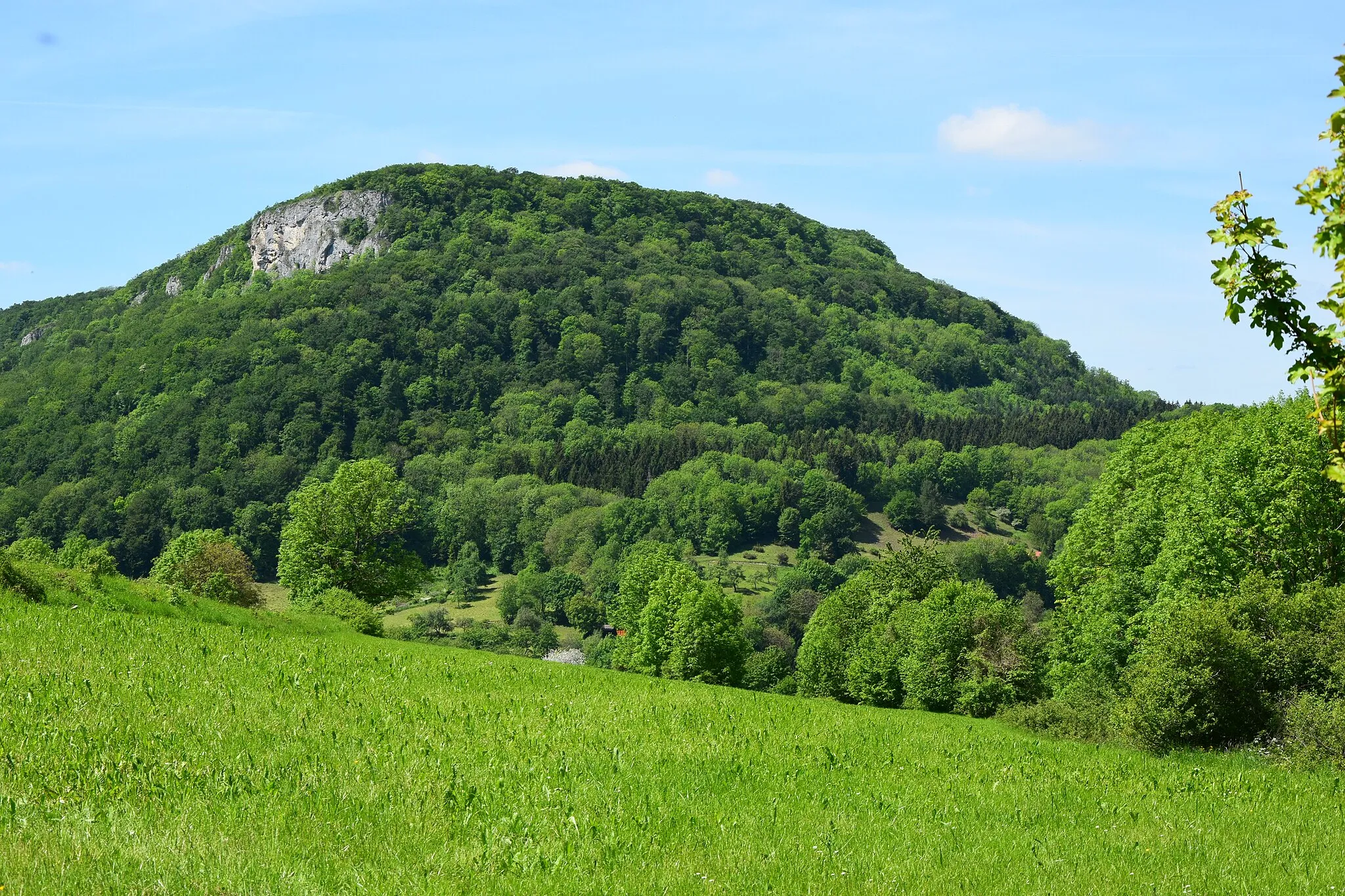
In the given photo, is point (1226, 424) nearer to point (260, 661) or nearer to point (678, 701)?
point (678, 701)

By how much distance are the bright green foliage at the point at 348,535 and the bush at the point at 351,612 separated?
1292 cm

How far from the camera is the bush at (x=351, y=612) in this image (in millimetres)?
43344

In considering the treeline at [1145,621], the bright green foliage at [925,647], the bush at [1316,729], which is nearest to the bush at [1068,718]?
the treeline at [1145,621]

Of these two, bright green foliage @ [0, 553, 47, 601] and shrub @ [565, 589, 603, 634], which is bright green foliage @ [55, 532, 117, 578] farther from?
shrub @ [565, 589, 603, 634]

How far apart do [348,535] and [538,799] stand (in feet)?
171

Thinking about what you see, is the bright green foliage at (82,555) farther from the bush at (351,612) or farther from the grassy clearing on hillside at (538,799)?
the grassy clearing on hillside at (538,799)

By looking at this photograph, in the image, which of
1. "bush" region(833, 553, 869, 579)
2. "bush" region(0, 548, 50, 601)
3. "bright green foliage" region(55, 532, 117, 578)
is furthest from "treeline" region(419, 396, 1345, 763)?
"bush" region(833, 553, 869, 579)

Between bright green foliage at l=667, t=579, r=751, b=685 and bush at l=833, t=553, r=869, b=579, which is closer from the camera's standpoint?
bright green foliage at l=667, t=579, r=751, b=685

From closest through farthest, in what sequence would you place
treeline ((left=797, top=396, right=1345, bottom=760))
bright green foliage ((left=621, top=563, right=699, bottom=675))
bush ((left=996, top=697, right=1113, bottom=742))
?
treeline ((left=797, top=396, right=1345, bottom=760)) → bush ((left=996, top=697, right=1113, bottom=742)) → bright green foliage ((left=621, top=563, right=699, bottom=675))

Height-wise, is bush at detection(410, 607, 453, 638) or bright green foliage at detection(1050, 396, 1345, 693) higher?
bright green foliage at detection(1050, 396, 1345, 693)

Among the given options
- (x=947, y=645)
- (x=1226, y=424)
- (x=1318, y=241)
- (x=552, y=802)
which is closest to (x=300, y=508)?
(x=947, y=645)

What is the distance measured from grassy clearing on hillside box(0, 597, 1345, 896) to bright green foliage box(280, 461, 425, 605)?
40.6 metres

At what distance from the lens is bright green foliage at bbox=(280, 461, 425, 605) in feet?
205

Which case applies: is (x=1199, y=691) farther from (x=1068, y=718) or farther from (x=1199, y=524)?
(x=1199, y=524)
